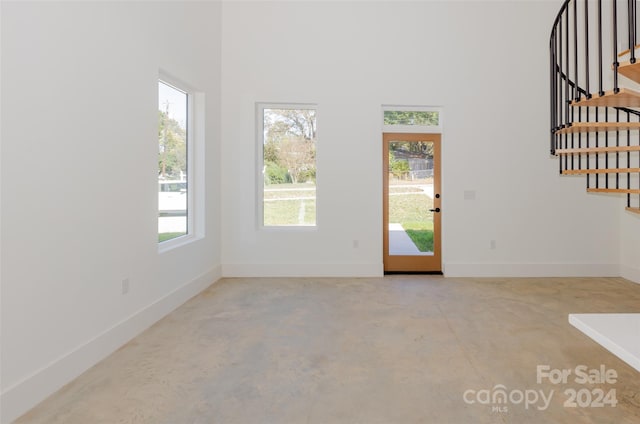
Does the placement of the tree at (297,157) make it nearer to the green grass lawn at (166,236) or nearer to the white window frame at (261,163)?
the white window frame at (261,163)

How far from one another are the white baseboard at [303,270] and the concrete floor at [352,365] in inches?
37.2

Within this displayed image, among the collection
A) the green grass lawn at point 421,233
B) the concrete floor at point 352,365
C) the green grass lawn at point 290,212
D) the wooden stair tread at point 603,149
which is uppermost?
the wooden stair tread at point 603,149

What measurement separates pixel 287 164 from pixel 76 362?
3435 mm

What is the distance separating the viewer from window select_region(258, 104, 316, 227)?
16.5 ft

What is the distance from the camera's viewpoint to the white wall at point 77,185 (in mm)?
1878

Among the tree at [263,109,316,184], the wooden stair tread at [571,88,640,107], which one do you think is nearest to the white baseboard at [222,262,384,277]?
the tree at [263,109,316,184]

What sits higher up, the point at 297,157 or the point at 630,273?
the point at 297,157

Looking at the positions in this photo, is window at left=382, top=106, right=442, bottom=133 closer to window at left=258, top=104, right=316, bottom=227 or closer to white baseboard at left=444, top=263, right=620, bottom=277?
window at left=258, top=104, right=316, bottom=227

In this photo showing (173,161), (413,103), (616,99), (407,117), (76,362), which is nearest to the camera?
(76,362)

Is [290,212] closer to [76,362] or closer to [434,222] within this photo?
[434,222]

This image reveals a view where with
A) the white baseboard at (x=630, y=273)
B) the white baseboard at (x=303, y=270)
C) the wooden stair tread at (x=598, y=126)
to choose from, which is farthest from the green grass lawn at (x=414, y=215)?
the white baseboard at (x=630, y=273)

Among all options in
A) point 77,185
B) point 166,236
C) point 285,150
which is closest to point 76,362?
point 77,185

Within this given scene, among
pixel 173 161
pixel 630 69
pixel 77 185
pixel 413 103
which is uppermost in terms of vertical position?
pixel 413 103

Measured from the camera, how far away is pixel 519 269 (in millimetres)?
4973
